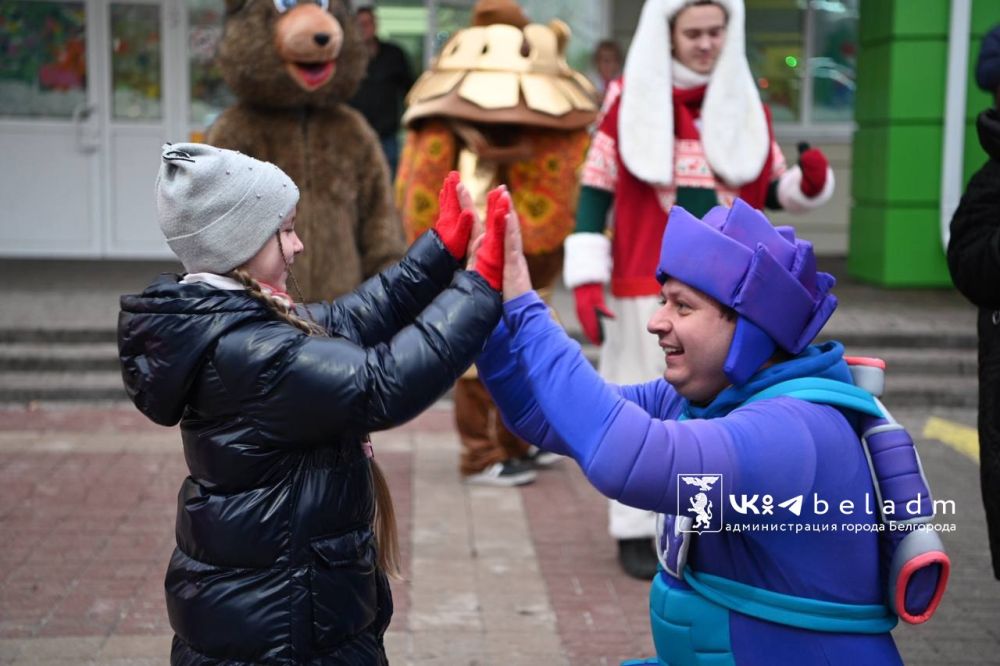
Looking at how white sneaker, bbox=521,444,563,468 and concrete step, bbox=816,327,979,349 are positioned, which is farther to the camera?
concrete step, bbox=816,327,979,349

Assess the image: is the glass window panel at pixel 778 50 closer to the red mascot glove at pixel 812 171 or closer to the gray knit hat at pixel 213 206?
the red mascot glove at pixel 812 171

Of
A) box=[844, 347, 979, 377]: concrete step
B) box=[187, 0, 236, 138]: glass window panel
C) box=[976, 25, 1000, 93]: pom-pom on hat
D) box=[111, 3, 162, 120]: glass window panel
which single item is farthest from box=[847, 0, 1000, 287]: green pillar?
box=[976, 25, 1000, 93]: pom-pom on hat

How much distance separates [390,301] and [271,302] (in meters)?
0.36

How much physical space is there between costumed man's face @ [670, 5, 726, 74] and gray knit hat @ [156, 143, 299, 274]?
8.44 feet

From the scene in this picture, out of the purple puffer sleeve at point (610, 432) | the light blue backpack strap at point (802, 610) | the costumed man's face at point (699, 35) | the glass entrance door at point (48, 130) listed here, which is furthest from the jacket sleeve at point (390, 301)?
the glass entrance door at point (48, 130)

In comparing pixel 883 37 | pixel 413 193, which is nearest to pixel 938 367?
pixel 883 37

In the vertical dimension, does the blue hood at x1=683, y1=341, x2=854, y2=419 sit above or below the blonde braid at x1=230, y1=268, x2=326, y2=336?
below

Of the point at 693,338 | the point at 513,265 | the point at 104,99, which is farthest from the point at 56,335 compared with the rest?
the point at 693,338

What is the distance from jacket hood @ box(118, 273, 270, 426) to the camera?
2.48m

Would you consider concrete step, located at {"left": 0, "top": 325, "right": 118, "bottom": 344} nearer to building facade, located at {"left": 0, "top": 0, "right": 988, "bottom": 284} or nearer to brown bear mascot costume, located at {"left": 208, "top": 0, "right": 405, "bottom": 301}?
brown bear mascot costume, located at {"left": 208, "top": 0, "right": 405, "bottom": 301}

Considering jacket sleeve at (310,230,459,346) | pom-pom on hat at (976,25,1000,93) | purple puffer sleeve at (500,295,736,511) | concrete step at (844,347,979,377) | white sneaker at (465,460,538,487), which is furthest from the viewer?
concrete step at (844,347,979,377)

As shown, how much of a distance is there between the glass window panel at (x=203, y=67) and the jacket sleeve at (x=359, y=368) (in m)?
9.93

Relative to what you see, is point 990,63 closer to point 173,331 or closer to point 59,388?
point 173,331

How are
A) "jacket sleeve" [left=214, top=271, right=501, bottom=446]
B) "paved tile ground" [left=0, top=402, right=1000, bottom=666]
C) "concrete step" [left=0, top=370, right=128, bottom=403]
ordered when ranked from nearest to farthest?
"jacket sleeve" [left=214, top=271, right=501, bottom=446], "paved tile ground" [left=0, top=402, right=1000, bottom=666], "concrete step" [left=0, top=370, right=128, bottom=403]
